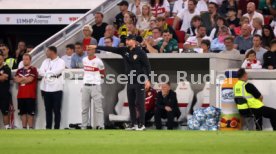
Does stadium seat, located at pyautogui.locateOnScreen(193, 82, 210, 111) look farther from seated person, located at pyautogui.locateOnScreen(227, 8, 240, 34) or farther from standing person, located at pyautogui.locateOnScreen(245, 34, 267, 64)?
seated person, located at pyautogui.locateOnScreen(227, 8, 240, 34)

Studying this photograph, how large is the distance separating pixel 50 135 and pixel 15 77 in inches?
250

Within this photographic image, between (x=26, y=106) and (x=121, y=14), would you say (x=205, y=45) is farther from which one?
(x=26, y=106)

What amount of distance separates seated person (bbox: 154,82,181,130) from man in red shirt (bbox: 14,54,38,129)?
3.45m

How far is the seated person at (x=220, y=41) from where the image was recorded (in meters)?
24.5

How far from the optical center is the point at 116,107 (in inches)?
981

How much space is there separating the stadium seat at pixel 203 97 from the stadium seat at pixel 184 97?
186mm

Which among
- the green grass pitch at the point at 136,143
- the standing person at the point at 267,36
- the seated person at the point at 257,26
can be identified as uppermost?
the seated person at the point at 257,26

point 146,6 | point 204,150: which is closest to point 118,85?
point 146,6

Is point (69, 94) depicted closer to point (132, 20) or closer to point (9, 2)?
point (132, 20)

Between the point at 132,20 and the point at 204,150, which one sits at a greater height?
the point at 132,20

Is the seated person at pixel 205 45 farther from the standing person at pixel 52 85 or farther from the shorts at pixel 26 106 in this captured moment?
the shorts at pixel 26 106

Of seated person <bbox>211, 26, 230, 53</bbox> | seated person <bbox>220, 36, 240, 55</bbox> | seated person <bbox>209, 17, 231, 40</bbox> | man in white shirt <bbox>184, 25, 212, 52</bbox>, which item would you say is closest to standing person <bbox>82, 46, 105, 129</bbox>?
man in white shirt <bbox>184, 25, 212, 52</bbox>

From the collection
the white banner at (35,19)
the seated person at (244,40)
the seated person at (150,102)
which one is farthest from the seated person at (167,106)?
the white banner at (35,19)

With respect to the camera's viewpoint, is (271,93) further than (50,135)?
Yes
